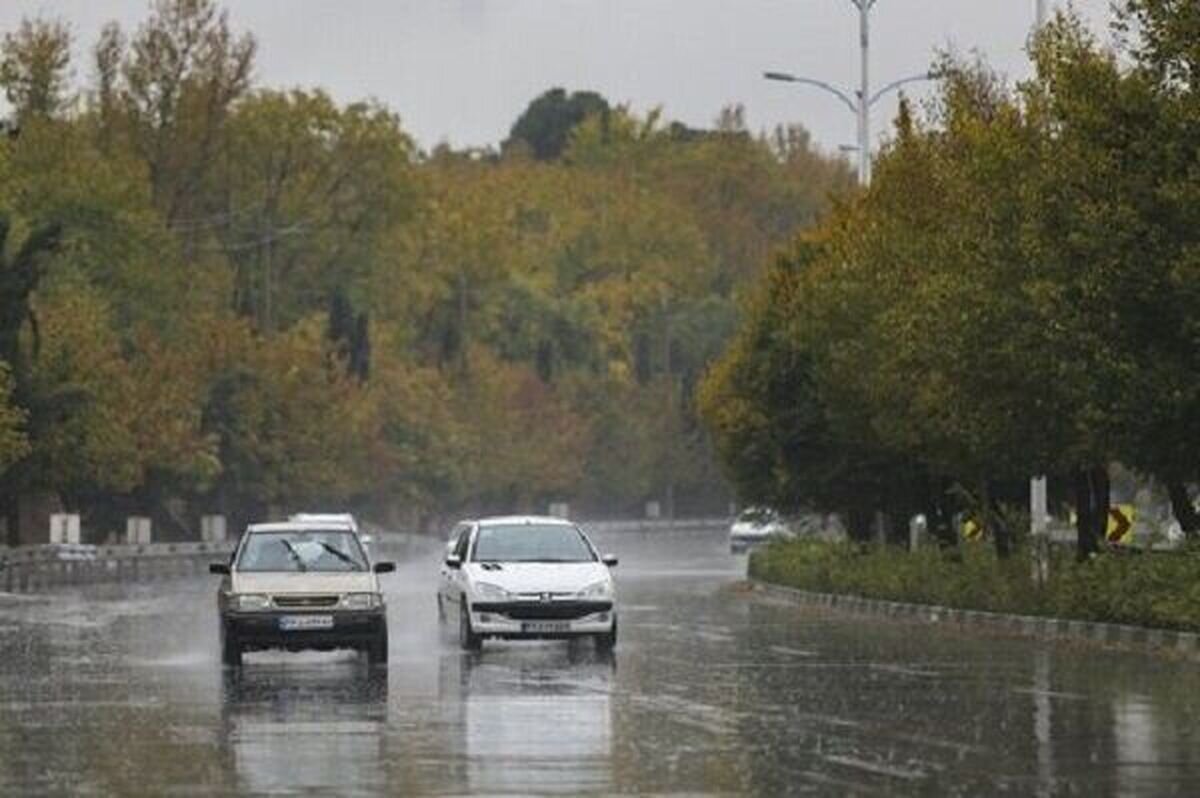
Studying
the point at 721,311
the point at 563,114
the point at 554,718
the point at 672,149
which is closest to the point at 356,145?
→ the point at 721,311

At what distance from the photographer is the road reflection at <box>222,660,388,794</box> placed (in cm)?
1908

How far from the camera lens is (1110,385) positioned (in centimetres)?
3494

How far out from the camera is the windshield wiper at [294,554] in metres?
32.8

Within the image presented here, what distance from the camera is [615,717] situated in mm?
24375

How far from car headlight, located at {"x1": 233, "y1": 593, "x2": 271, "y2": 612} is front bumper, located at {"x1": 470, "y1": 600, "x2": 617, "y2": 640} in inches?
164

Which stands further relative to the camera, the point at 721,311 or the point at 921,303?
the point at 721,311

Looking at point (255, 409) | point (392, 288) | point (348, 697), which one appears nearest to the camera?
point (348, 697)

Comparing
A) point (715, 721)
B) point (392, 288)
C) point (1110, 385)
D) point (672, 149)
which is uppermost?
point (672, 149)

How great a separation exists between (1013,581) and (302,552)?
14775mm

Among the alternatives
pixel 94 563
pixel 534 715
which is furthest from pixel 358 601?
pixel 94 563

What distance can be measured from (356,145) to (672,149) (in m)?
54.7

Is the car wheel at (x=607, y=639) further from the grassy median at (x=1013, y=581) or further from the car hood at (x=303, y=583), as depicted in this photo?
the grassy median at (x=1013, y=581)

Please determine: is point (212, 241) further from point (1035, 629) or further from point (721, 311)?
point (1035, 629)

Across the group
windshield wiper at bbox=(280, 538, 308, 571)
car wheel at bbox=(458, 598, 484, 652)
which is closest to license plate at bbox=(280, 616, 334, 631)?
windshield wiper at bbox=(280, 538, 308, 571)
